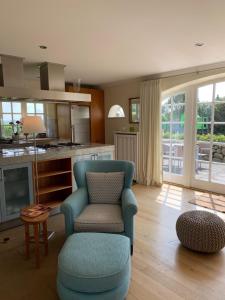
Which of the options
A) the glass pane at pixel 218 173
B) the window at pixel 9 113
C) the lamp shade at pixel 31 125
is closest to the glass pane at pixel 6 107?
the window at pixel 9 113

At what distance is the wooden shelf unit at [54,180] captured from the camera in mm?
3417

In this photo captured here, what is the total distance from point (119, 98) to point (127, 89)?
325mm

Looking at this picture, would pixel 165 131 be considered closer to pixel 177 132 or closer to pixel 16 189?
pixel 177 132

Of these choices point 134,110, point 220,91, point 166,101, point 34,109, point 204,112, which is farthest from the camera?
point 134,110

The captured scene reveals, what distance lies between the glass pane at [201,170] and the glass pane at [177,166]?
1.07 feet

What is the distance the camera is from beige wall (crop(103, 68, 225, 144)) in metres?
4.03

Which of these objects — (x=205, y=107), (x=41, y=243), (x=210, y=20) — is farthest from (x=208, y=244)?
(x=205, y=107)

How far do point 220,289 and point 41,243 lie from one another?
1.84m

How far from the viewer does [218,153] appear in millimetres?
4285

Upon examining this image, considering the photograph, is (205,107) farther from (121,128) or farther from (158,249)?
(158,249)

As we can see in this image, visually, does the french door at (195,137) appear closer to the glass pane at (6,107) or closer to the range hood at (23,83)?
the range hood at (23,83)

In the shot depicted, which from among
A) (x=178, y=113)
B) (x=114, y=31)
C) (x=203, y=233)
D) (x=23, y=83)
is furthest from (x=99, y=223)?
(x=178, y=113)

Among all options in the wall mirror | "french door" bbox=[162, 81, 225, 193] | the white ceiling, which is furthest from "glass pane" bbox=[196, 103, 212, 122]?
the wall mirror

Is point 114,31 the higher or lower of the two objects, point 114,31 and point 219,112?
the higher
